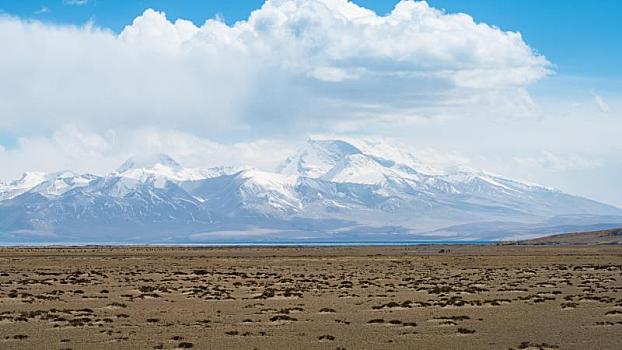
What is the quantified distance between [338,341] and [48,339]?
1004 centimetres

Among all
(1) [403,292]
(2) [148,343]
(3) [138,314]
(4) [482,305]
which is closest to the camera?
(2) [148,343]

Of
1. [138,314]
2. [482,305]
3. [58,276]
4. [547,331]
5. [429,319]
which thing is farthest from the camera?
[58,276]

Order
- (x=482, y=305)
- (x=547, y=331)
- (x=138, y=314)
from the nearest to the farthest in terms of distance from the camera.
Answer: (x=547, y=331) < (x=138, y=314) < (x=482, y=305)

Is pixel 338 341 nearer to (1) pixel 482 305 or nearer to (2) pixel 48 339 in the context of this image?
(2) pixel 48 339

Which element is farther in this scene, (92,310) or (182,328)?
(92,310)

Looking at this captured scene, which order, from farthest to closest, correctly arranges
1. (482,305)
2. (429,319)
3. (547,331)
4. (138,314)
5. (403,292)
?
(403,292), (482,305), (138,314), (429,319), (547,331)

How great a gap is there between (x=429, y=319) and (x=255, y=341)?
343 inches

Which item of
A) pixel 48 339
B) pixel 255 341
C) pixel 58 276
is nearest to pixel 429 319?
pixel 255 341

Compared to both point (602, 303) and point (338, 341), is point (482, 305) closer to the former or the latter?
point (602, 303)

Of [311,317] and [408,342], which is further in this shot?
[311,317]

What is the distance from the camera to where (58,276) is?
2584 inches

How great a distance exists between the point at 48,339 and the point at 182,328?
4.98 metres

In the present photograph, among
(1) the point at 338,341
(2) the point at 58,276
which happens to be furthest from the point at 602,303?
(2) the point at 58,276

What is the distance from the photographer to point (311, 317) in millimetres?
34844
